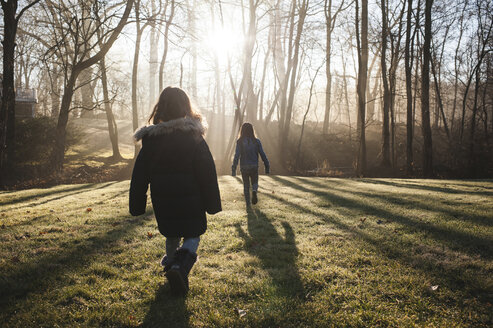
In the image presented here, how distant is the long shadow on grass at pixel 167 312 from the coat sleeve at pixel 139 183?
0.95 meters

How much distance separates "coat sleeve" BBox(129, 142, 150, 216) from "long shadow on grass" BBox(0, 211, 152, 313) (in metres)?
1.40

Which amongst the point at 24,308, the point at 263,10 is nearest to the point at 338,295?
the point at 24,308

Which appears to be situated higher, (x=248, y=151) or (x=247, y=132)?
(x=247, y=132)

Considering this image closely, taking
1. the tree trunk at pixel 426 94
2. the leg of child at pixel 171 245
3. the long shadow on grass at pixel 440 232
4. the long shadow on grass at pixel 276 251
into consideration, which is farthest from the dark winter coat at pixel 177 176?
the tree trunk at pixel 426 94

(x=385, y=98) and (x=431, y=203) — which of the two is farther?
(x=385, y=98)

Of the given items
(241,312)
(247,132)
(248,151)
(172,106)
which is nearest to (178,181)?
(172,106)

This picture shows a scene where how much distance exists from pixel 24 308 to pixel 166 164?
1.97 metres

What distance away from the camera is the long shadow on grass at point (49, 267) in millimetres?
3191

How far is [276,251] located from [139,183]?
2363mm

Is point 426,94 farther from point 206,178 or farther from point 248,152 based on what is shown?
point 206,178

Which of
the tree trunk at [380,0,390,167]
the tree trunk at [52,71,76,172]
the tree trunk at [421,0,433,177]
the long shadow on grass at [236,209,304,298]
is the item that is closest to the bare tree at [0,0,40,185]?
the tree trunk at [52,71,76,172]

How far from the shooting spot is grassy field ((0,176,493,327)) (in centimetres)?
281

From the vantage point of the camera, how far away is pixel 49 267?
3834 mm

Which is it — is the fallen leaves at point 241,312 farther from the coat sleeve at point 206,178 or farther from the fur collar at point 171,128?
the fur collar at point 171,128
